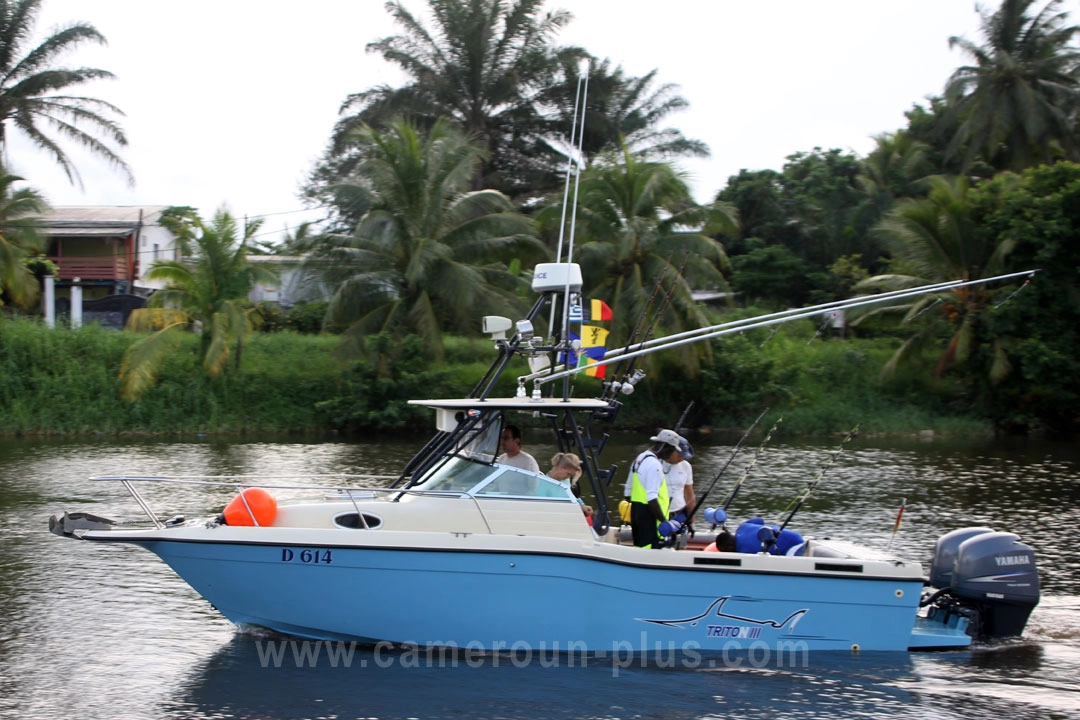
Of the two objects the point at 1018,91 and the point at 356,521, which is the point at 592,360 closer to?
the point at 356,521

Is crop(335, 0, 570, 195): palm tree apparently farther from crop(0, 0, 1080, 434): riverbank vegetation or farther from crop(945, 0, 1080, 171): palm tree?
crop(945, 0, 1080, 171): palm tree

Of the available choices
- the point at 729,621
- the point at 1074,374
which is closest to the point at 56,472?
the point at 729,621

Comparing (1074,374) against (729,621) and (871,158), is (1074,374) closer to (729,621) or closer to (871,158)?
(871,158)

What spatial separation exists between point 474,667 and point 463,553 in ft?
3.09

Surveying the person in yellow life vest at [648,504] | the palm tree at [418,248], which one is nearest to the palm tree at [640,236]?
the palm tree at [418,248]

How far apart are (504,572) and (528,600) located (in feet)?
0.89

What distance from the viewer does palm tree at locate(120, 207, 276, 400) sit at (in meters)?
23.4

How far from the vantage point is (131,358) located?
23125mm

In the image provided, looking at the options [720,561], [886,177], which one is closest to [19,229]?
[720,561]

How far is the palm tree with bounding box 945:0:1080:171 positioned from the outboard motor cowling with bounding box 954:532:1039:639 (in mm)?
26283

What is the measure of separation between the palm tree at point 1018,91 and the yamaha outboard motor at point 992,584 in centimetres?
2628

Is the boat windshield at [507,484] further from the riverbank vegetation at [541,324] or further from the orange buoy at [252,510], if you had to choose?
the riverbank vegetation at [541,324]

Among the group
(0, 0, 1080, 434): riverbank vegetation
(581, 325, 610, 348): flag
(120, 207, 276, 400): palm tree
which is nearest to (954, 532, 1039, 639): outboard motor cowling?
(581, 325, 610, 348): flag

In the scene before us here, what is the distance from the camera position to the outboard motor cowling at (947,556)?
7.98m
